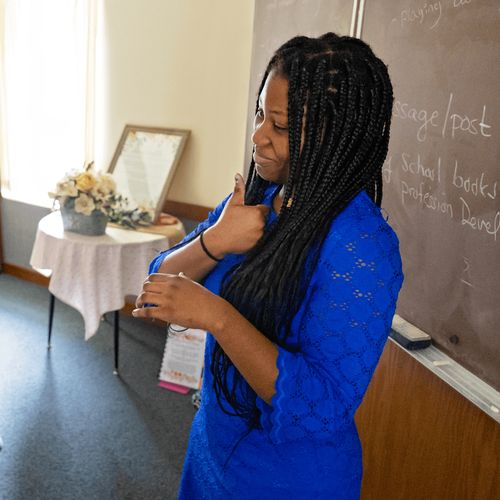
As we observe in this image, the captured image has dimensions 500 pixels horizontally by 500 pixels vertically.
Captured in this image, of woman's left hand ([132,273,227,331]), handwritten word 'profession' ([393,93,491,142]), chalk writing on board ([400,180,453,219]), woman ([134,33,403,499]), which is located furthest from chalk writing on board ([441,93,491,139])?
woman's left hand ([132,273,227,331])

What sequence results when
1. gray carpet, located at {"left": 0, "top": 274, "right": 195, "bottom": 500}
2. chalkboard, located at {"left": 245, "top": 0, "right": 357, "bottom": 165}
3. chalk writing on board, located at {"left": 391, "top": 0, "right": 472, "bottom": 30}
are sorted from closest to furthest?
1. chalk writing on board, located at {"left": 391, "top": 0, "right": 472, "bottom": 30}
2. chalkboard, located at {"left": 245, "top": 0, "right": 357, "bottom": 165}
3. gray carpet, located at {"left": 0, "top": 274, "right": 195, "bottom": 500}

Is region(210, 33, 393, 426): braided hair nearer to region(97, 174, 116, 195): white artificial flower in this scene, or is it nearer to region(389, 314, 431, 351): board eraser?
region(389, 314, 431, 351): board eraser

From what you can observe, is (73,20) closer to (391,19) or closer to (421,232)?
(391,19)

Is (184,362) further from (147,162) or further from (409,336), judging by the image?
(409,336)

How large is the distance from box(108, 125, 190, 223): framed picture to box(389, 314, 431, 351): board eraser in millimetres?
1876

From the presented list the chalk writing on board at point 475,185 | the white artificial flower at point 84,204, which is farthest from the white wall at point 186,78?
the chalk writing on board at point 475,185

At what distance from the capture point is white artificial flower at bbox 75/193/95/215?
264 centimetres

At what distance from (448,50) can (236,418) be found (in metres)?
0.98

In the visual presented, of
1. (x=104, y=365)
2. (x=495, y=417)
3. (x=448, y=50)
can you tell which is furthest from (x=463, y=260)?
(x=104, y=365)

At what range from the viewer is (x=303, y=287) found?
33.5 inches

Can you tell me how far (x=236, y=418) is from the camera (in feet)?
3.22

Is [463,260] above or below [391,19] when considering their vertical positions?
below

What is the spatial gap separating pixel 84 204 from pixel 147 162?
701 mm

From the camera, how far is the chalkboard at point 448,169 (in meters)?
1.19
